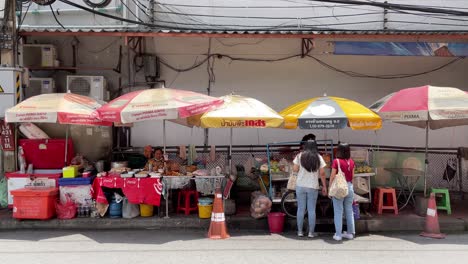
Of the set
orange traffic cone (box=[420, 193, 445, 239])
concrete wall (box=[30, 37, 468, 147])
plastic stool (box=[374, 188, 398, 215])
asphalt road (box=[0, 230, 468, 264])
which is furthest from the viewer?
concrete wall (box=[30, 37, 468, 147])

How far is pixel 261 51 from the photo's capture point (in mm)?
11805

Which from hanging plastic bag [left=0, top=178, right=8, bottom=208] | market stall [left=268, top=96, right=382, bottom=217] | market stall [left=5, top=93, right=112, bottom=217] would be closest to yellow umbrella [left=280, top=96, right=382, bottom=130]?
market stall [left=268, top=96, right=382, bottom=217]

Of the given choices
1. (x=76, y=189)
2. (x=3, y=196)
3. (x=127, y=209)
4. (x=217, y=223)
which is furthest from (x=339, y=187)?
(x=3, y=196)

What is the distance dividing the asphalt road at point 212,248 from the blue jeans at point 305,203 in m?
0.29

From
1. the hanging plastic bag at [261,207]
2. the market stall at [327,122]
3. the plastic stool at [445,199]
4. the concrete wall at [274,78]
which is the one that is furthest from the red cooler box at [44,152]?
the plastic stool at [445,199]

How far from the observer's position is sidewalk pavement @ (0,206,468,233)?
28.6ft

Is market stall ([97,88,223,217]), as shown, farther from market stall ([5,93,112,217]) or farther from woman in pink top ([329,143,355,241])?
woman in pink top ([329,143,355,241])

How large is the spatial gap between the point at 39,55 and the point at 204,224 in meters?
6.46

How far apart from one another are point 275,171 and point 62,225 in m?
4.51

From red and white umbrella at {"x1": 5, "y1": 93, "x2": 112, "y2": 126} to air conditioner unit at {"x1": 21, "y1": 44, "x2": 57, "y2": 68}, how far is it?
2.29 m

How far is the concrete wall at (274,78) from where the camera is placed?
38.5ft

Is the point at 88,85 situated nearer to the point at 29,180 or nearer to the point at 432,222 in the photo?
the point at 29,180

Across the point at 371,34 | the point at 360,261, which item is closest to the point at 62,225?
the point at 360,261

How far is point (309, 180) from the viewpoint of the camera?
805 cm
